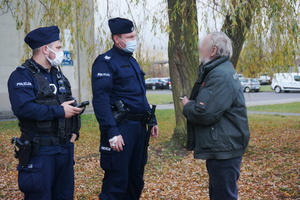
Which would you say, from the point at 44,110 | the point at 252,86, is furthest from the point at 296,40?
the point at 252,86

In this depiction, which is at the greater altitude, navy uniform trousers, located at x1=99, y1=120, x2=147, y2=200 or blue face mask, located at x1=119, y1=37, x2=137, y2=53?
blue face mask, located at x1=119, y1=37, x2=137, y2=53

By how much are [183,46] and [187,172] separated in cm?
234

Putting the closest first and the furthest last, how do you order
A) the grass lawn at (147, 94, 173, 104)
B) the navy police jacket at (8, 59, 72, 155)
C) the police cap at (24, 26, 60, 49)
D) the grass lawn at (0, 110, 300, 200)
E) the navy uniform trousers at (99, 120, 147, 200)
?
the navy police jacket at (8, 59, 72, 155), the police cap at (24, 26, 60, 49), the navy uniform trousers at (99, 120, 147, 200), the grass lawn at (0, 110, 300, 200), the grass lawn at (147, 94, 173, 104)

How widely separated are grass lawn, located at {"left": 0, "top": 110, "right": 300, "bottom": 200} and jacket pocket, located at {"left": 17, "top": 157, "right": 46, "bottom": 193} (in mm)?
2133

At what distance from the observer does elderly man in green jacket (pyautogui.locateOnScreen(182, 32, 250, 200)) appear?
10.9ft

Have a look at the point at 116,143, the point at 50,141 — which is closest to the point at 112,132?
the point at 116,143

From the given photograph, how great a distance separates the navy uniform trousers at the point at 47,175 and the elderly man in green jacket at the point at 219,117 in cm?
118

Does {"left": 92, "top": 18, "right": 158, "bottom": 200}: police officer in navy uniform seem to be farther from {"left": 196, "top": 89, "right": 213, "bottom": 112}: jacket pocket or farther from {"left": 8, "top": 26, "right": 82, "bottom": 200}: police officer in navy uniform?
{"left": 196, "top": 89, "right": 213, "bottom": 112}: jacket pocket

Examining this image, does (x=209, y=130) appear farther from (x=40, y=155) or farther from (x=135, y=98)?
(x=40, y=155)

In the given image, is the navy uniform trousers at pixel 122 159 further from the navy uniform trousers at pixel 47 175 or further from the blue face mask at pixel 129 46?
the blue face mask at pixel 129 46

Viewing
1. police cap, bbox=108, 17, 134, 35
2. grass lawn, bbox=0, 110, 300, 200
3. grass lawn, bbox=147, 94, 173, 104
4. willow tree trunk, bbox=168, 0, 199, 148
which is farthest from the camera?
grass lawn, bbox=147, 94, 173, 104

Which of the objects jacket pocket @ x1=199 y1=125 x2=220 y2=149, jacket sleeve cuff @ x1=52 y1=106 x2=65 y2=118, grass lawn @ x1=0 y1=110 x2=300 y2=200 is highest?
jacket sleeve cuff @ x1=52 y1=106 x2=65 y2=118

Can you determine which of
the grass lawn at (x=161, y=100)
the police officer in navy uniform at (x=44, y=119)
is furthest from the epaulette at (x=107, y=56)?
the grass lawn at (x=161, y=100)

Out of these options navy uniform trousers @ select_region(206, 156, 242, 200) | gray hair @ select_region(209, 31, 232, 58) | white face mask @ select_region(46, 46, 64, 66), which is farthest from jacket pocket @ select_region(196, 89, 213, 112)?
white face mask @ select_region(46, 46, 64, 66)
